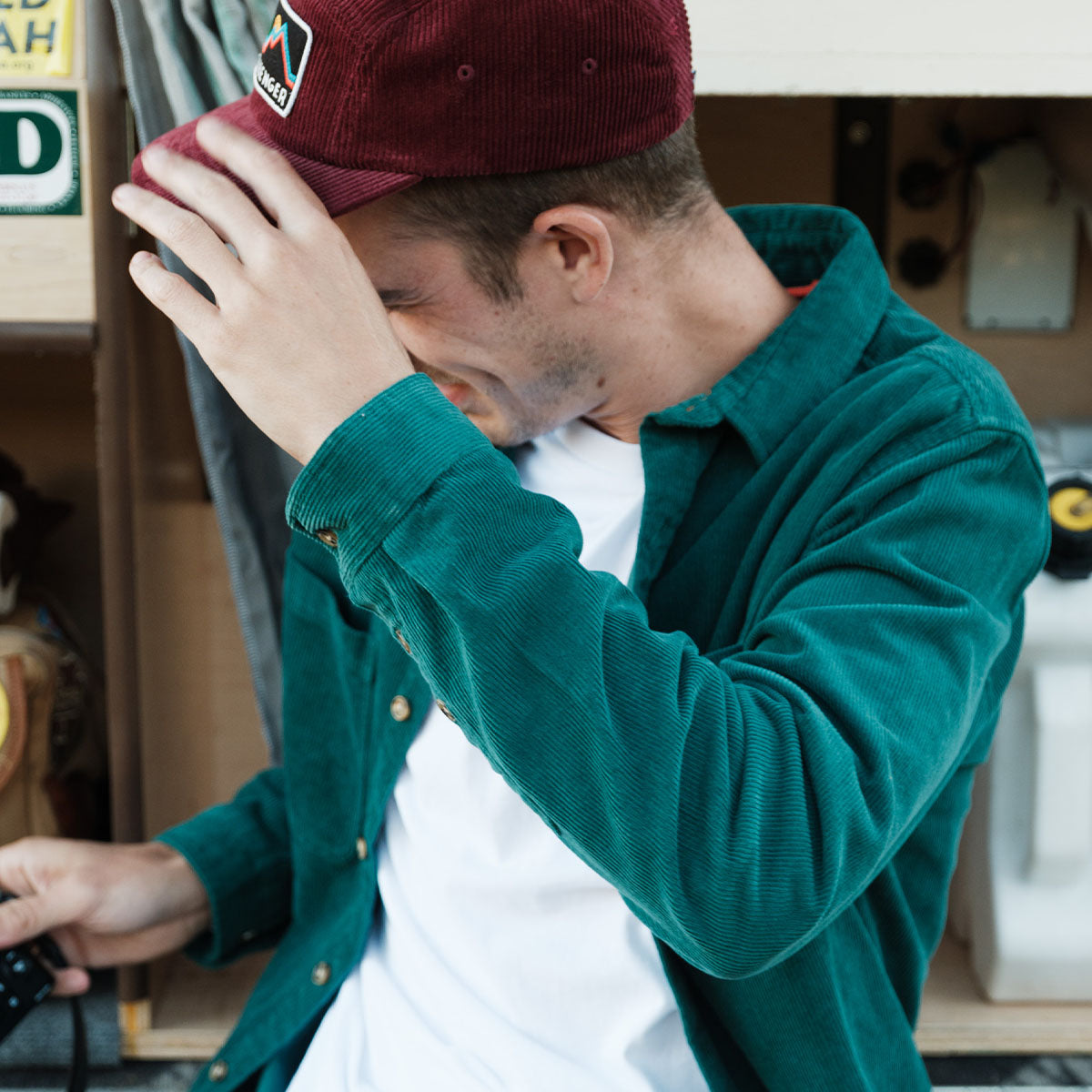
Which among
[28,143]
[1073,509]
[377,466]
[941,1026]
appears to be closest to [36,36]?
[28,143]

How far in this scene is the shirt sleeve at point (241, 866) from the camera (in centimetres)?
116

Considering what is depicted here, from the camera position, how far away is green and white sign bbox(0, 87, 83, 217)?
124 cm

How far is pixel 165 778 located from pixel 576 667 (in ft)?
3.82

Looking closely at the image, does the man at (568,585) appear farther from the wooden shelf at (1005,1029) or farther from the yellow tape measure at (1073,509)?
the wooden shelf at (1005,1029)

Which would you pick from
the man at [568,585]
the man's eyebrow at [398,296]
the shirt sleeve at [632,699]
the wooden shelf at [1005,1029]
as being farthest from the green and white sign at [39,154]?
the wooden shelf at [1005,1029]

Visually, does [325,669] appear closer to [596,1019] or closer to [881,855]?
[596,1019]

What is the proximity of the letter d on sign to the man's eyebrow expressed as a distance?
583 millimetres

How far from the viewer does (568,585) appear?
649 mm

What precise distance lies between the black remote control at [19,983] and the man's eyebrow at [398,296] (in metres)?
0.66

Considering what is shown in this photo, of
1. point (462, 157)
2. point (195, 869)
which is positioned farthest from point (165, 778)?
point (462, 157)

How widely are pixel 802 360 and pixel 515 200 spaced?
26 cm

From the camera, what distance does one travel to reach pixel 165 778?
164 cm

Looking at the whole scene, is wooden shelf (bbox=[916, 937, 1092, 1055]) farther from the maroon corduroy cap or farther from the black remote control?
the maroon corduroy cap

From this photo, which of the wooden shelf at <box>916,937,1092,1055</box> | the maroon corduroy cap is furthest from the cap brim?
the wooden shelf at <box>916,937,1092,1055</box>
